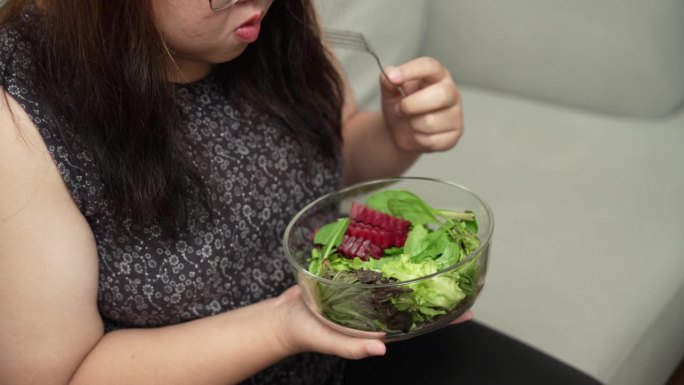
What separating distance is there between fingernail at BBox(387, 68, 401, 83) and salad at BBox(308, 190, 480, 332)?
0.42 feet

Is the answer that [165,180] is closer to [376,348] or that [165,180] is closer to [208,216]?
[208,216]

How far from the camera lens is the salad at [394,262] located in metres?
0.75

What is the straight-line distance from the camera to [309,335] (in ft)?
2.68

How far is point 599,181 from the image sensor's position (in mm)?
1519

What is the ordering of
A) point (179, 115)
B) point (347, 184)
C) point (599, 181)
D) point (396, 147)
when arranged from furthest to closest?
point (599, 181)
point (347, 184)
point (396, 147)
point (179, 115)

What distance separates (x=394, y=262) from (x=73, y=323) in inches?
12.3

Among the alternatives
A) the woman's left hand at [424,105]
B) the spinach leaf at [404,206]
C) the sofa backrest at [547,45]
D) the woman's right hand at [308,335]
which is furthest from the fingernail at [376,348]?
the sofa backrest at [547,45]

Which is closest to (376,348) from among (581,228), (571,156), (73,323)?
(73,323)

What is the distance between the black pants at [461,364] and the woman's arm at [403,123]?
0.22m

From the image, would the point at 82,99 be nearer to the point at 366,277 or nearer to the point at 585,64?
the point at 366,277

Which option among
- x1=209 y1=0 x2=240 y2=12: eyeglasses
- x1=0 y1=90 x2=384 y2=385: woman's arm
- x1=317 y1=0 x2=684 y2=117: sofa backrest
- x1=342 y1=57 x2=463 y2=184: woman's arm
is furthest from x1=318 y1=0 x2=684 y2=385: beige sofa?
x1=0 y1=90 x2=384 y2=385: woman's arm

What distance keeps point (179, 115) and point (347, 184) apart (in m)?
0.35

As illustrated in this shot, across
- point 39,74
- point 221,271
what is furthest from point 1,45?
point 221,271

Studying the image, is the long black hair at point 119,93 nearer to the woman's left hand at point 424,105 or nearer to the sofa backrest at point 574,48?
the woman's left hand at point 424,105
